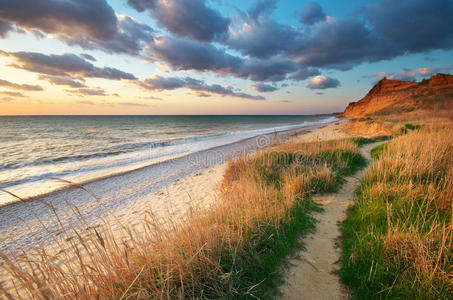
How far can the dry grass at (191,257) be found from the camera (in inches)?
78.0

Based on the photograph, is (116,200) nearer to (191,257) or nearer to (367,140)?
(191,257)

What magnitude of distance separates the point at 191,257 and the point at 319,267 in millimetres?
2226

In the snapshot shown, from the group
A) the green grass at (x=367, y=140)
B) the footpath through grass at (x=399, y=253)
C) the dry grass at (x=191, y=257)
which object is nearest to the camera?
the dry grass at (x=191, y=257)

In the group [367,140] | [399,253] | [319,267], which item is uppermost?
[367,140]

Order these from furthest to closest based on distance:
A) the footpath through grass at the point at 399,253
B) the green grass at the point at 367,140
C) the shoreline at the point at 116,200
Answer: the green grass at the point at 367,140
the shoreline at the point at 116,200
the footpath through grass at the point at 399,253

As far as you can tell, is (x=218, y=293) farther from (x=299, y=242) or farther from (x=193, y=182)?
(x=193, y=182)

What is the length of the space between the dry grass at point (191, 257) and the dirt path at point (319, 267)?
0.82ft

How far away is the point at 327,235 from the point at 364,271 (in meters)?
1.23

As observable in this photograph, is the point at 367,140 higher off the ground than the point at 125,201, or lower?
higher

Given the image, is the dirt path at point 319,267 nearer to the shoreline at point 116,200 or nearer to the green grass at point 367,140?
the shoreline at point 116,200

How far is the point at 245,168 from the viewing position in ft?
26.7

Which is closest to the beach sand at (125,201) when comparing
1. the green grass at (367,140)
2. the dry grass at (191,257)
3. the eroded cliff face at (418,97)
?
the dry grass at (191,257)

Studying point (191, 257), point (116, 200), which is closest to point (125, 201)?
point (116, 200)

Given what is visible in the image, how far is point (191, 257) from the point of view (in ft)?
8.52
